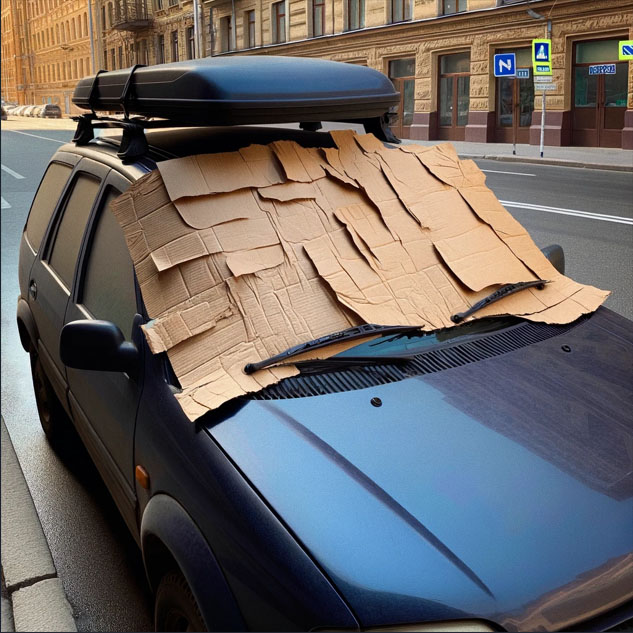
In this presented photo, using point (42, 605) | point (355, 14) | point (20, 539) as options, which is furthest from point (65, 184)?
point (355, 14)

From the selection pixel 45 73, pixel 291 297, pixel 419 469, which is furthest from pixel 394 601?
pixel 45 73

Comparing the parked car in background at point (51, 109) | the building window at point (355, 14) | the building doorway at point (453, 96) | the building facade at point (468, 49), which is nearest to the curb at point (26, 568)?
the parked car in background at point (51, 109)

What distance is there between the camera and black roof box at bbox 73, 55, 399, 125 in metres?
2.57

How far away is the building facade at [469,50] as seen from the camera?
23.3 meters

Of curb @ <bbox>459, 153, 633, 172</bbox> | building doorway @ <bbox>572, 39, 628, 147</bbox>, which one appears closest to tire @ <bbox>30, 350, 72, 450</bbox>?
curb @ <bbox>459, 153, 633, 172</bbox>

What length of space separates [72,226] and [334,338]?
163 centimetres

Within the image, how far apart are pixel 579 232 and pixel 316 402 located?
29.7 ft

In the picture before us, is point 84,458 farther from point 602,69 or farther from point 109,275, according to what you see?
point 602,69

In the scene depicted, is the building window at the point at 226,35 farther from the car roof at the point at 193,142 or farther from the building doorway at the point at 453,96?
the car roof at the point at 193,142

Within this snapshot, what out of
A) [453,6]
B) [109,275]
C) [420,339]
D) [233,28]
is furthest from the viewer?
[233,28]

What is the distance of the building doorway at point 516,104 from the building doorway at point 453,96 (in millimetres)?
1348

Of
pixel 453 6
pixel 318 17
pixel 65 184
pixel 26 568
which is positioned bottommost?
pixel 26 568

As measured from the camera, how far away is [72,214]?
3.51m

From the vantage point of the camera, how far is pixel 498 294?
9.10ft
